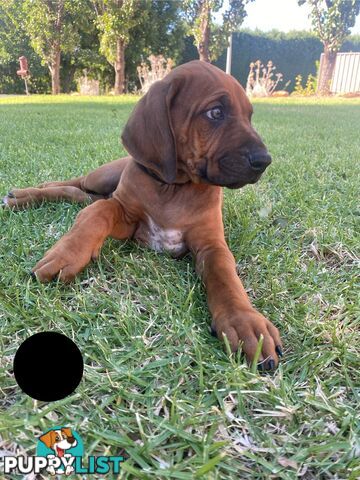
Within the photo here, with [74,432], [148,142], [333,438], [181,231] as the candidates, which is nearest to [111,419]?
[74,432]

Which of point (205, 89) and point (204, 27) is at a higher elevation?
point (204, 27)

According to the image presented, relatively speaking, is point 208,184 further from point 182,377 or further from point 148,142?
point 182,377

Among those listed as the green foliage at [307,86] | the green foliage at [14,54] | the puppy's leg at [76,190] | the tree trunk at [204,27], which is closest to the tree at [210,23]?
the tree trunk at [204,27]

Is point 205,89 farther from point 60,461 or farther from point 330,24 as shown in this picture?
point 330,24

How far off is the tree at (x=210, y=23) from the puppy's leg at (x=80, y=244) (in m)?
19.5

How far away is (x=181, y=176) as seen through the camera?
2242mm

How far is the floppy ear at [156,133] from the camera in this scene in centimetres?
210

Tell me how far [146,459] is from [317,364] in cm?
65

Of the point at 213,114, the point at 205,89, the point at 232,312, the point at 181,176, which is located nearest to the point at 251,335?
the point at 232,312

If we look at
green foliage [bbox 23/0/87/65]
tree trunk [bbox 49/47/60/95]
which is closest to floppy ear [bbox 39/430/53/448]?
green foliage [bbox 23/0/87/65]

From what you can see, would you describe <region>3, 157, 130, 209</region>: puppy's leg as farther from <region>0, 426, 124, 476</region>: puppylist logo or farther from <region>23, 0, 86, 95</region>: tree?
<region>23, 0, 86, 95</region>: tree

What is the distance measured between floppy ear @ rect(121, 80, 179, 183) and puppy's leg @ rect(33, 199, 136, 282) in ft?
0.98

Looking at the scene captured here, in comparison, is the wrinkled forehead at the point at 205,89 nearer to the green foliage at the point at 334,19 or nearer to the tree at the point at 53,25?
the tree at the point at 53,25

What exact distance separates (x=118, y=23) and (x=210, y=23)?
430cm
